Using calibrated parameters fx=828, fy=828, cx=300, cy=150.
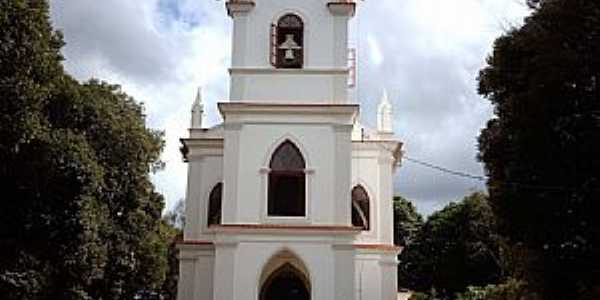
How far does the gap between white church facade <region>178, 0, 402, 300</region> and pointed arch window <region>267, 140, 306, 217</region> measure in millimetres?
29

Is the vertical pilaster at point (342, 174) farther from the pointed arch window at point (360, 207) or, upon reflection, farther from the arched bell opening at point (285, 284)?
the pointed arch window at point (360, 207)

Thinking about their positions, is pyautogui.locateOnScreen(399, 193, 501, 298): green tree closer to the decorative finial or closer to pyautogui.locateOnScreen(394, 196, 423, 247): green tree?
pyautogui.locateOnScreen(394, 196, 423, 247): green tree

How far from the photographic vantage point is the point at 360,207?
27375 millimetres

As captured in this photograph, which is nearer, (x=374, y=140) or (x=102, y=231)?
(x=102, y=231)

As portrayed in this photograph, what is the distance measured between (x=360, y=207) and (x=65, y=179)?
10091mm

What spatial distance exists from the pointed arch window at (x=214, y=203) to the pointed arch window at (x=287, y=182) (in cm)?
417

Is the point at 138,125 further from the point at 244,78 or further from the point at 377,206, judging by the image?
the point at 377,206

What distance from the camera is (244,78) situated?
2488 cm

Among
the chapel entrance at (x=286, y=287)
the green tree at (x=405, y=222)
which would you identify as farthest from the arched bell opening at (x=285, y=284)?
the green tree at (x=405, y=222)

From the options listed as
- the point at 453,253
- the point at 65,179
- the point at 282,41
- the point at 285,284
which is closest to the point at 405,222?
the point at 453,253

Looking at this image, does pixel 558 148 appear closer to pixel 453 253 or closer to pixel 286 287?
pixel 286 287

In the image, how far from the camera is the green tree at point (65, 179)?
17.5m

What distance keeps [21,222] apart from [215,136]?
897 centimetres

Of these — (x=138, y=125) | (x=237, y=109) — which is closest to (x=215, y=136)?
(x=138, y=125)
